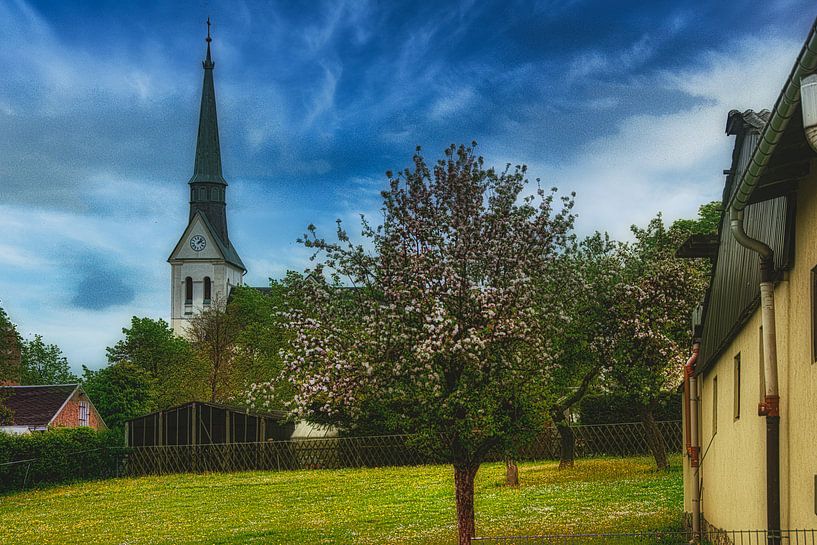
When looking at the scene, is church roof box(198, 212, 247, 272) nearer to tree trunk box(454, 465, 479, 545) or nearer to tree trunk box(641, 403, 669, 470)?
tree trunk box(641, 403, 669, 470)

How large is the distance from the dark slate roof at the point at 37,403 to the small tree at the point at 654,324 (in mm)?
42206

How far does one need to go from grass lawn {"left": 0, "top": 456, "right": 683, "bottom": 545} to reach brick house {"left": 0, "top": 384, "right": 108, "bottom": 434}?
20448 mm

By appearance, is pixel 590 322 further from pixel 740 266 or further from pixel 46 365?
pixel 46 365

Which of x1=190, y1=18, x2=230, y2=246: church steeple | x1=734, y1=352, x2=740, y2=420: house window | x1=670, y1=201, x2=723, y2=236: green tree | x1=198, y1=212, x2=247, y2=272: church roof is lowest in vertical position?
x1=734, y1=352, x2=740, y2=420: house window

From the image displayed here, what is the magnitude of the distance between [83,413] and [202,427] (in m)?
21.3

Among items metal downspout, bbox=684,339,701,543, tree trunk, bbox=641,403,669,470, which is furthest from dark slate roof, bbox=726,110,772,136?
tree trunk, bbox=641,403,669,470

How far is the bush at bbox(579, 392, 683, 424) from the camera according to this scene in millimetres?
43344

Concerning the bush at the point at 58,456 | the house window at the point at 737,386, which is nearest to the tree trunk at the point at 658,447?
the house window at the point at 737,386

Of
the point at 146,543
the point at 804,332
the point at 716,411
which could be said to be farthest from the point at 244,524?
the point at 804,332

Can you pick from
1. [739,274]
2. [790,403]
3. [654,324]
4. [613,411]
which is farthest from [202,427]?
[790,403]

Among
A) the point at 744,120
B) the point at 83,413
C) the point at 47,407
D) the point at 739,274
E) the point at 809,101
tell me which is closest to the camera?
the point at 809,101

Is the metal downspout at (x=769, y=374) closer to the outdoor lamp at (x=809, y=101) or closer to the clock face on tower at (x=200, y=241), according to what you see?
the outdoor lamp at (x=809, y=101)

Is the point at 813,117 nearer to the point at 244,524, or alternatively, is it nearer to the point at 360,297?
the point at 360,297

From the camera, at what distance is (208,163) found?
126188mm
